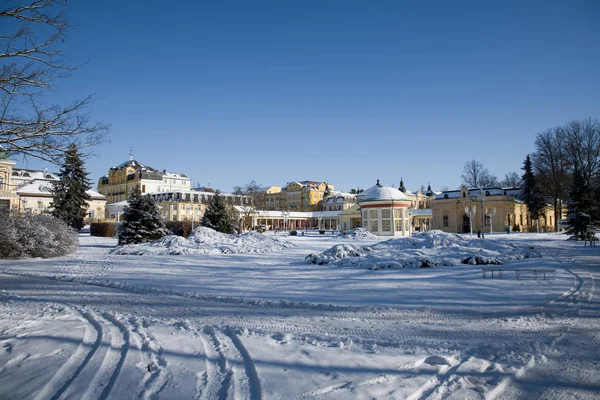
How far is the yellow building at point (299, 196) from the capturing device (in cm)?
11669

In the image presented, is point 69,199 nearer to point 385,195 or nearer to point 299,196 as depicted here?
point 385,195

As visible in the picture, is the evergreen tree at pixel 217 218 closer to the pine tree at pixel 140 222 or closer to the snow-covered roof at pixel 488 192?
the pine tree at pixel 140 222

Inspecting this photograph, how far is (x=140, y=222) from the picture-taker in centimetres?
2597

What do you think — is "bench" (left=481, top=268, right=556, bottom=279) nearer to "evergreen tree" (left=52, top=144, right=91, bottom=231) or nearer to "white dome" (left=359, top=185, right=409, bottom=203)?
"white dome" (left=359, top=185, right=409, bottom=203)

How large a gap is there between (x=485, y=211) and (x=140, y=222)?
4960 cm

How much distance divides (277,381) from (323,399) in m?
0.63

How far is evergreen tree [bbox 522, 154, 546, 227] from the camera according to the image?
2211 inches

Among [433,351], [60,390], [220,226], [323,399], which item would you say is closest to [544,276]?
[433,351]

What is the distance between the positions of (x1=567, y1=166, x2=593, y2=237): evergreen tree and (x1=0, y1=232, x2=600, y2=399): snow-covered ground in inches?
941

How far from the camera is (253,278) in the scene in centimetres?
1237

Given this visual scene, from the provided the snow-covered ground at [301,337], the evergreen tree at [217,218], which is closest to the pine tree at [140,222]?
the evergreen tree at [217,218]

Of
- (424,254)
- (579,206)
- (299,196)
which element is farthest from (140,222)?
(299,196)

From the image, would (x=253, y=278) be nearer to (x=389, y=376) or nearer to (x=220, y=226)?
(x=389, y=376)

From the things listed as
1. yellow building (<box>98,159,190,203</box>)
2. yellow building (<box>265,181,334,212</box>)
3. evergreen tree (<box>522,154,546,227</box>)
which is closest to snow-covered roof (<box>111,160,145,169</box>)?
yellow building (<box>98,159,190,203</box>)
